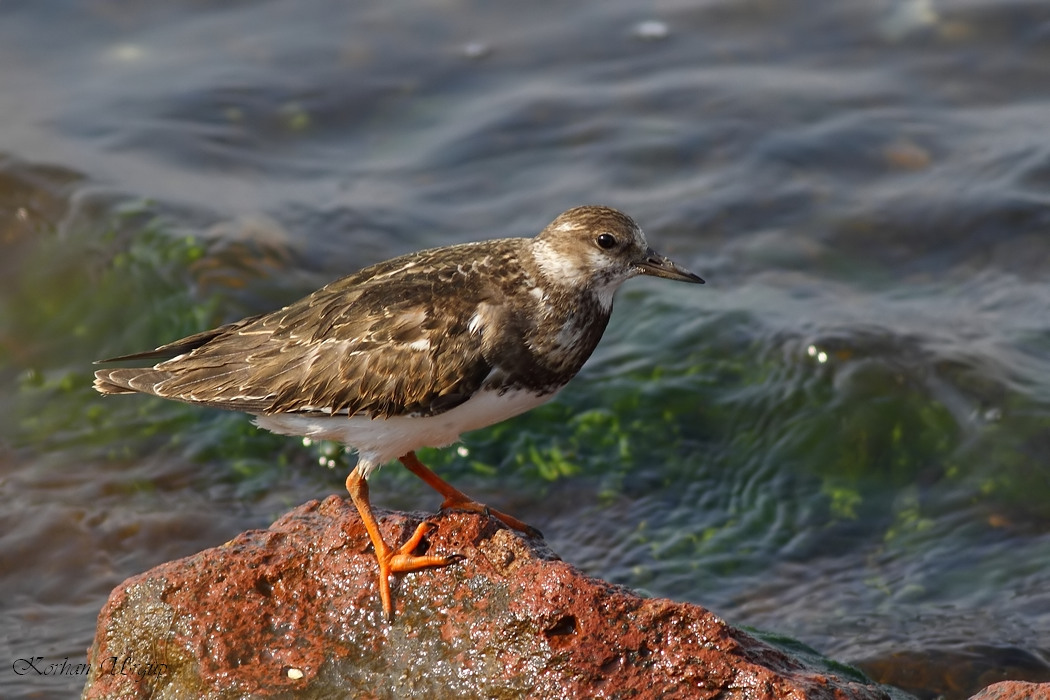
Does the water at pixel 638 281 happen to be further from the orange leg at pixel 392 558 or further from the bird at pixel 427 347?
the orange leg at pixel 392 558

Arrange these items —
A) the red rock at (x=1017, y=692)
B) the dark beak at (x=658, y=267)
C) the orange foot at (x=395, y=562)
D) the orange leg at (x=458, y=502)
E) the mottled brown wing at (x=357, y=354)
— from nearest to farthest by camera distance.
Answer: the red rock at (x=1017, y=692) → the orange foot at (x=395, y=562) → the mottled brown wing at (x=357, y=354) → the orange leg at (x=458, y=502) → the dark beak at (x=658, y=267)

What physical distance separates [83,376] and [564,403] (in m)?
3.77

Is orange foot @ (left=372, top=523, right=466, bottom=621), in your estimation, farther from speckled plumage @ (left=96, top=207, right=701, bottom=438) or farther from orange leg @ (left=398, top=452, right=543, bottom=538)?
speckled plumage @ (left=96, top=207, right=701, bottom=438)

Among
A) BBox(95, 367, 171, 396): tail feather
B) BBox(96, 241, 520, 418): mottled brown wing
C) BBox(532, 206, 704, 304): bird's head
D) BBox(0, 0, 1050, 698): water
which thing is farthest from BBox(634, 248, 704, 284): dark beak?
BBox(95, 367, 171, 396): tail feather

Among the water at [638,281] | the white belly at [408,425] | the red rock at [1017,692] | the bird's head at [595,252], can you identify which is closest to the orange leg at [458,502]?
the white belly at [408,425]

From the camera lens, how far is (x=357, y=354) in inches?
224

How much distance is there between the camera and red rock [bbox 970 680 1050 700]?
458 centimetres

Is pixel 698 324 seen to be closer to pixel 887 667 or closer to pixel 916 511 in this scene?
pixel 916 511

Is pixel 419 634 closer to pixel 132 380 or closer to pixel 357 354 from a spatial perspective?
pixel 357 354

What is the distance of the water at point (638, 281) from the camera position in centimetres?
764

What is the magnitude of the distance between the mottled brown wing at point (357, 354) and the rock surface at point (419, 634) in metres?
0.65

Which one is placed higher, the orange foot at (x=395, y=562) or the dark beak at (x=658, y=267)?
the dark beak at (x=658, y=267)

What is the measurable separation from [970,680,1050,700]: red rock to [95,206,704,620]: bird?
2.11 meters

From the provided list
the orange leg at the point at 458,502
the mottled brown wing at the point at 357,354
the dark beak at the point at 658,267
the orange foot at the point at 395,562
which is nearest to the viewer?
the orange foot at the point at 395,562
